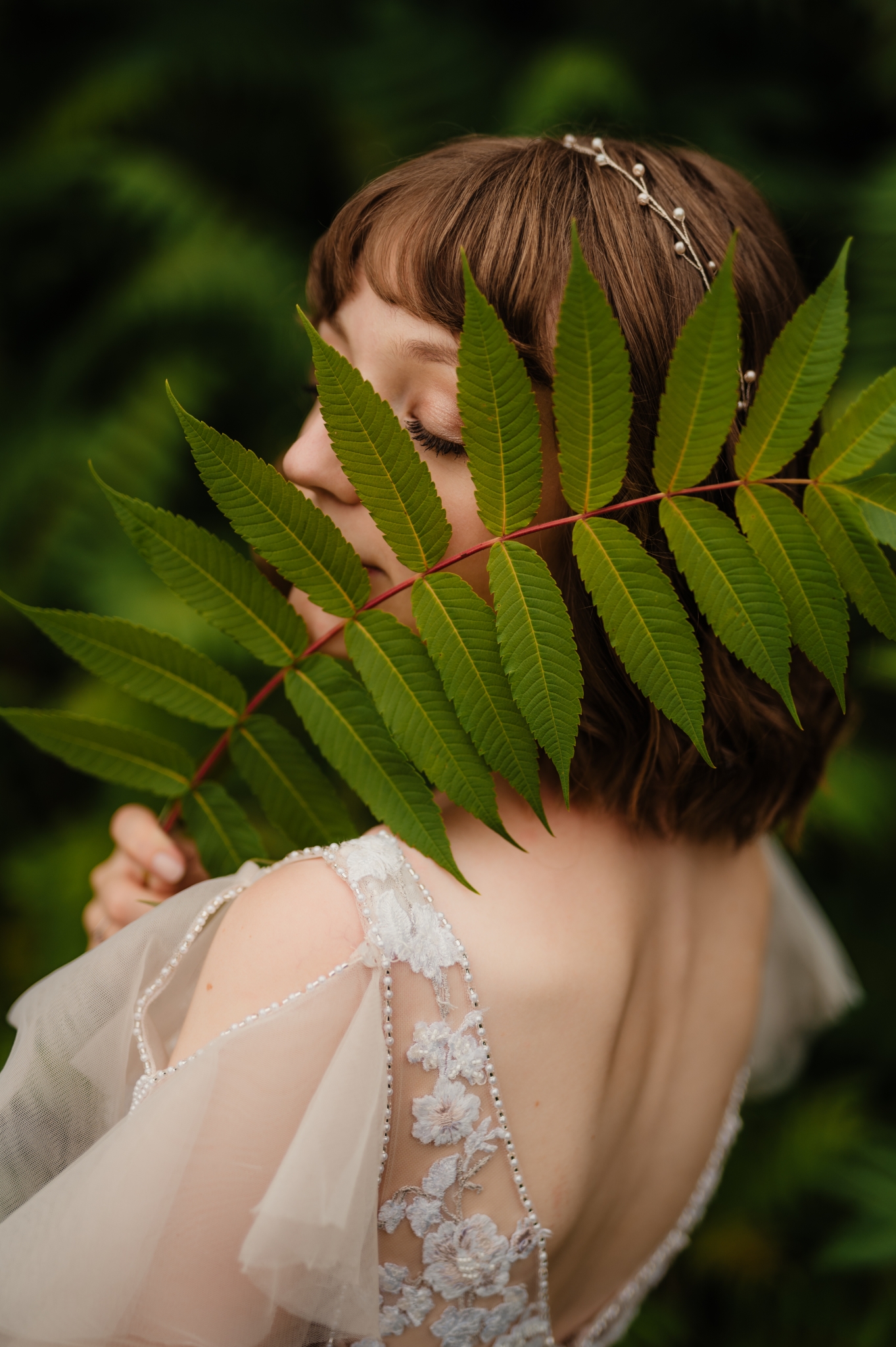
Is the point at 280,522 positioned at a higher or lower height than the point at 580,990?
higher

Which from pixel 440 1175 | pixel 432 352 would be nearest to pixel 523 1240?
pixel 440 1175

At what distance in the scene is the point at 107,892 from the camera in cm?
143

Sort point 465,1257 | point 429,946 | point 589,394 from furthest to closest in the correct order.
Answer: point 465,1257 < point 429,946 < point 589,394

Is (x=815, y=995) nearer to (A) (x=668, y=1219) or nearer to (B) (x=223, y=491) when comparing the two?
(A) (x=668, y=1219)

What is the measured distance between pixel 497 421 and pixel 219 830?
65 cm

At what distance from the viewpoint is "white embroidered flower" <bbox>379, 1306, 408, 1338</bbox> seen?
1.10 metres

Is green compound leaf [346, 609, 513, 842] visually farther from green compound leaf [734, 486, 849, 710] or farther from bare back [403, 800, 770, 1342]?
green compound leaf [734, 486, 849, 710]

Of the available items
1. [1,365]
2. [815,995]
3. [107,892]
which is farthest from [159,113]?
Answer: [815,995]

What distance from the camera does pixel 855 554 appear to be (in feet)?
3.06

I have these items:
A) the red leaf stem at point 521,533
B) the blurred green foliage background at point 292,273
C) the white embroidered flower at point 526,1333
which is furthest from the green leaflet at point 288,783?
the blurred green foliage background at point 292,273

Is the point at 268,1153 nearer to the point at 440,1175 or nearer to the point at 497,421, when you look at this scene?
the point at 440,1175

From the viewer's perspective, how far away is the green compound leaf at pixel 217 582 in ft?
3.26

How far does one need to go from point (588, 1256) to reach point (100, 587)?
2373mm

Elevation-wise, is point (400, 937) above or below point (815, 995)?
above
